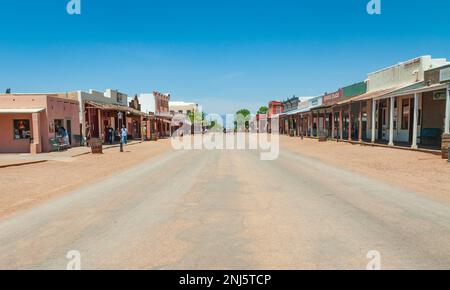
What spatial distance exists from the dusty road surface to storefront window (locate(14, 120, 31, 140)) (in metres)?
15.4

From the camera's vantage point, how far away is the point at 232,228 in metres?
5.57

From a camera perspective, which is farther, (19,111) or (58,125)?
(58,125)

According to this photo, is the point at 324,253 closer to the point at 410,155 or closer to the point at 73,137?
the point at 410,155

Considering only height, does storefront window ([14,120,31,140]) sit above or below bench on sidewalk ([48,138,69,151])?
above

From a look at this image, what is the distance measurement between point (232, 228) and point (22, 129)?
21.5 metres

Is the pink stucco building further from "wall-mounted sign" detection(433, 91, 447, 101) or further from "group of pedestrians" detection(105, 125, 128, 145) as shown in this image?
"wall-mounted sign" detection(433, 91, 447, 101)

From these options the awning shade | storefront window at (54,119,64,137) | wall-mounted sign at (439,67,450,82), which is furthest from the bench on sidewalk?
wall-mounted sign at (439,67,450,82)

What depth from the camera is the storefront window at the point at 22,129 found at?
72.2ft

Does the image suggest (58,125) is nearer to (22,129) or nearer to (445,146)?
(22,129)

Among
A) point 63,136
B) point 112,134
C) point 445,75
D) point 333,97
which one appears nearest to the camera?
point 445,75

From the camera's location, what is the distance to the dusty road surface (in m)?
4.22

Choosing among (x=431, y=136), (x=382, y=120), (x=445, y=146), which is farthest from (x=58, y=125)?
(x=382, y=120)

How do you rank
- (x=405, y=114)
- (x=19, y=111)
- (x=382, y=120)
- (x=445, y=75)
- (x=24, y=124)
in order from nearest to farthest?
(x=445, y=75) < (x=19, y=111) < (x=24, y=124) < (x=405, y=114) < (x=382, y=120)
